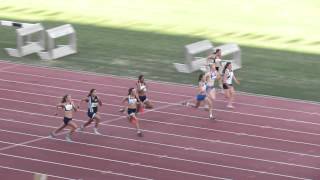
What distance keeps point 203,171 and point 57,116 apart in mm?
5181

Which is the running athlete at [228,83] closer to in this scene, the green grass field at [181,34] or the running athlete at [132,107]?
the green grass field at [181,34]

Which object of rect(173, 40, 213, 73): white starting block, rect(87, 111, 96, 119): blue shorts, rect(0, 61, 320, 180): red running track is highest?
rect(173, 40, 213, 73): white starting block

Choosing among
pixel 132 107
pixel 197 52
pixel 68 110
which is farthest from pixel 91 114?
pixel 197 52

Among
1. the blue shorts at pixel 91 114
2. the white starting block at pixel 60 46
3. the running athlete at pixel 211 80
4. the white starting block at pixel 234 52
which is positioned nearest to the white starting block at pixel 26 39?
the white starting block at pixel 60 46

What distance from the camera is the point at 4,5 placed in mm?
36062

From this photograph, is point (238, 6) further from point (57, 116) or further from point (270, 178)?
point (270, 178)

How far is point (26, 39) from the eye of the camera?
2941 centimetres

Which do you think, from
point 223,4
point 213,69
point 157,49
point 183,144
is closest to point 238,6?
point 223,4

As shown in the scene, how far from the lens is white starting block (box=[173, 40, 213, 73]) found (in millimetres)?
26703

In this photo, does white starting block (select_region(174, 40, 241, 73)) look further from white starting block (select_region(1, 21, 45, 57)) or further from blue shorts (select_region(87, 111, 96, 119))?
blue shorts (select_region(87, 111, 96, 119))

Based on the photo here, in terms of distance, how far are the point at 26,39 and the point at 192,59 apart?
19.0 feet

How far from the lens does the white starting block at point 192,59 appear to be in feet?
87.6

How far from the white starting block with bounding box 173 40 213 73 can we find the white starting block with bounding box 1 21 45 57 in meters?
4.70

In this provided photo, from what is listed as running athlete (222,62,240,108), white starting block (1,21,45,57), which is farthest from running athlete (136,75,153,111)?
Result: white starting block (1,21,45,57)
